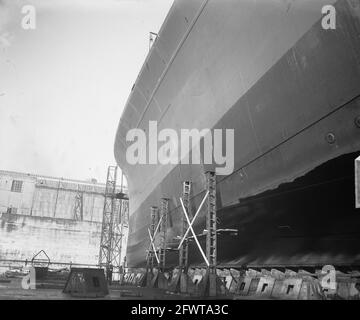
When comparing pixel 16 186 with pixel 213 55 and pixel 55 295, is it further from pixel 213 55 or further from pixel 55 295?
pixel 213 55

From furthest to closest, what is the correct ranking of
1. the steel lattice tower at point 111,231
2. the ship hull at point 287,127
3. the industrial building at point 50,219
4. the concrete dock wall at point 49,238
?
the industrial building at point 50,219 → the concrete dock wall at point 49,238 → the steel lattice tower at point 111,231 → the ship hull at point 287,127

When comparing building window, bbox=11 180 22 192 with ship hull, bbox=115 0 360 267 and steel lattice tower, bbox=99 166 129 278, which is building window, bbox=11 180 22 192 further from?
ship hull, bbox=115 0 360 267

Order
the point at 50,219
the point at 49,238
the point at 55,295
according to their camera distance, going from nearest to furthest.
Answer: the point at 55,295 → the point at 49,238 → the point at 50,219

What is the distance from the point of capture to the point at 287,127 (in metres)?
7.36

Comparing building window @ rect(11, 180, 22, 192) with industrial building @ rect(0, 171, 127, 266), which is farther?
building window @ rect(11, 180, 22, 192)

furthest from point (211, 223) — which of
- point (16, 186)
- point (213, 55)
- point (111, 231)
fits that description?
point (16, 186)

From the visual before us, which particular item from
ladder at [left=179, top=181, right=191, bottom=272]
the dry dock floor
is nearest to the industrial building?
ladder at [left=179, top=181, right=191, bottom=272]

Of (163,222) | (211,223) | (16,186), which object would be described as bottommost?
(211,223)

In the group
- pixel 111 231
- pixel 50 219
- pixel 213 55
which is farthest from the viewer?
pixel 50 219

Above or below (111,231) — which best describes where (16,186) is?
above

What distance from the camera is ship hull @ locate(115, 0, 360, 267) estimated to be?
19.8 feet

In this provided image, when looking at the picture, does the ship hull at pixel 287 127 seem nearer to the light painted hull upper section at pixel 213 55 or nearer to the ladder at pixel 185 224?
the light painted hull upper section at pixel 213 55

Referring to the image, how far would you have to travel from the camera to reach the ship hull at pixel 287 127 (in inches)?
237

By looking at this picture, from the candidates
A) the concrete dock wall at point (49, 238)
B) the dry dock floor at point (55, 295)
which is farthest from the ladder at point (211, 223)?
the concrete dock wall at point (49, 238)
